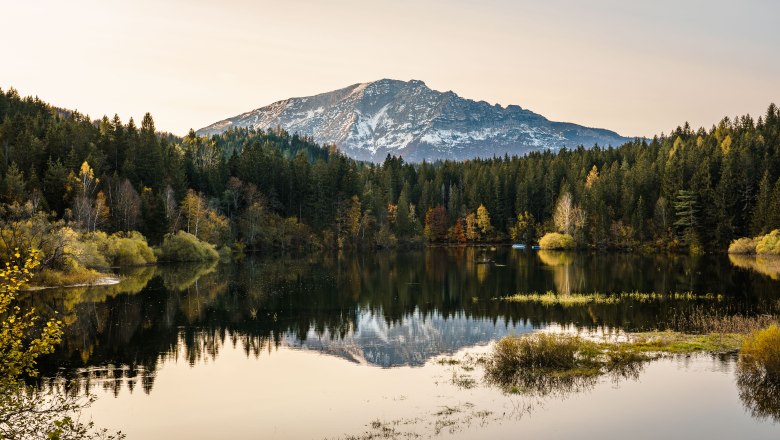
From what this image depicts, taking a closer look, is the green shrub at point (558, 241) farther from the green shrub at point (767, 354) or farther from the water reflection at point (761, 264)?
the green shrub at point (767, 354)

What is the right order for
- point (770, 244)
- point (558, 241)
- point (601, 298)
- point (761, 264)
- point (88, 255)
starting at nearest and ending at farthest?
1. point (601, 298)
2. point (88, 255)
3. point (761, 264)
4. point (770, 244)
5. point (558, 241)

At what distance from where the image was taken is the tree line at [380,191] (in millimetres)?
102562

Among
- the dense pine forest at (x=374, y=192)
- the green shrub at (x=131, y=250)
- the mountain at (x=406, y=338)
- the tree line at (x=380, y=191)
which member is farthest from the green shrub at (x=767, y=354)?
the green shrub at (x=131, y=250)

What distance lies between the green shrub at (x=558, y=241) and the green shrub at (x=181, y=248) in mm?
74095

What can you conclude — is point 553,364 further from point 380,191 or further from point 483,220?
point 483,220

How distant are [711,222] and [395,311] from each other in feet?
322

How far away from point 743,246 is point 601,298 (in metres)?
76.0

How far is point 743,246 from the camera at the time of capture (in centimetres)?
11594

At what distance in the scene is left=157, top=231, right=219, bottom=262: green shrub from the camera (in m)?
100

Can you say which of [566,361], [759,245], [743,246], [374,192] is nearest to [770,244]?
[759,245]

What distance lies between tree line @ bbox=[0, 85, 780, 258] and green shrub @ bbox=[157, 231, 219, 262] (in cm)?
329

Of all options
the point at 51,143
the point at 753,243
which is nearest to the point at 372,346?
the point at 51,143

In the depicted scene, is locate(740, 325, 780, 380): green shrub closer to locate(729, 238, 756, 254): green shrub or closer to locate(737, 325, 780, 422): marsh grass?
locate(737, 325, 780, 422): marsh grass

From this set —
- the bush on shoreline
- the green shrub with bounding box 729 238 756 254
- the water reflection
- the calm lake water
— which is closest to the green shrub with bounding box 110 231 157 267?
the calm lake water
